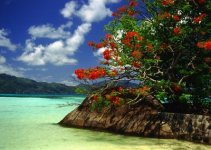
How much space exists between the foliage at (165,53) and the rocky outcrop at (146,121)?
60cm

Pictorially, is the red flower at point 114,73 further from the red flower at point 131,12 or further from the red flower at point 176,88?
the red flower at point 131,12

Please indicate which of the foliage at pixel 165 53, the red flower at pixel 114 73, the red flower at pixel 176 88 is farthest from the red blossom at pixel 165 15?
the red flower at pixel 114 73

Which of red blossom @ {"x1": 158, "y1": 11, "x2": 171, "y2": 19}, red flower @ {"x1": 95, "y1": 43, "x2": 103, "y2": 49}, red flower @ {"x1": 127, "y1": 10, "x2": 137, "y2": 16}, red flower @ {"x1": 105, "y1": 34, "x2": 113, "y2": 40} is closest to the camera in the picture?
red blossom @ {"x1": 158, "y1": 11, "x2": 171, "y2": 19}

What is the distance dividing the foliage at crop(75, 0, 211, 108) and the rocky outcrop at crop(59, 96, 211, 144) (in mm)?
600

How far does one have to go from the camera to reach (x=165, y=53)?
1598 centimetres

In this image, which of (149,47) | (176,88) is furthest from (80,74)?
(176,88)

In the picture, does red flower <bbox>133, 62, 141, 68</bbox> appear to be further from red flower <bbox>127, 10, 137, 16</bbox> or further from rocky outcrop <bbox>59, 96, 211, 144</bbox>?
red flower <bbox>127, 10, 137, 16</bbox>

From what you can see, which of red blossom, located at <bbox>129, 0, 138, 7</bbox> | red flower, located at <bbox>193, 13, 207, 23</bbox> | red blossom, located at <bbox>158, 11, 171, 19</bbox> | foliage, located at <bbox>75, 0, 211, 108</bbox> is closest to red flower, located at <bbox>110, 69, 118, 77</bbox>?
foliage, located at <bbox>75, 0, 211, 108</bbox>

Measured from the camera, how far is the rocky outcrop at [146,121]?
1271 cm

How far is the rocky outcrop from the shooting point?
1271 cm

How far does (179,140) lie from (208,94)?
2559 mm

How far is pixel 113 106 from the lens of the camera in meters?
15.4

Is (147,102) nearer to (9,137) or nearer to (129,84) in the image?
(129,84)

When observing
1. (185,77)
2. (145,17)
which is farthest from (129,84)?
(145,17)
